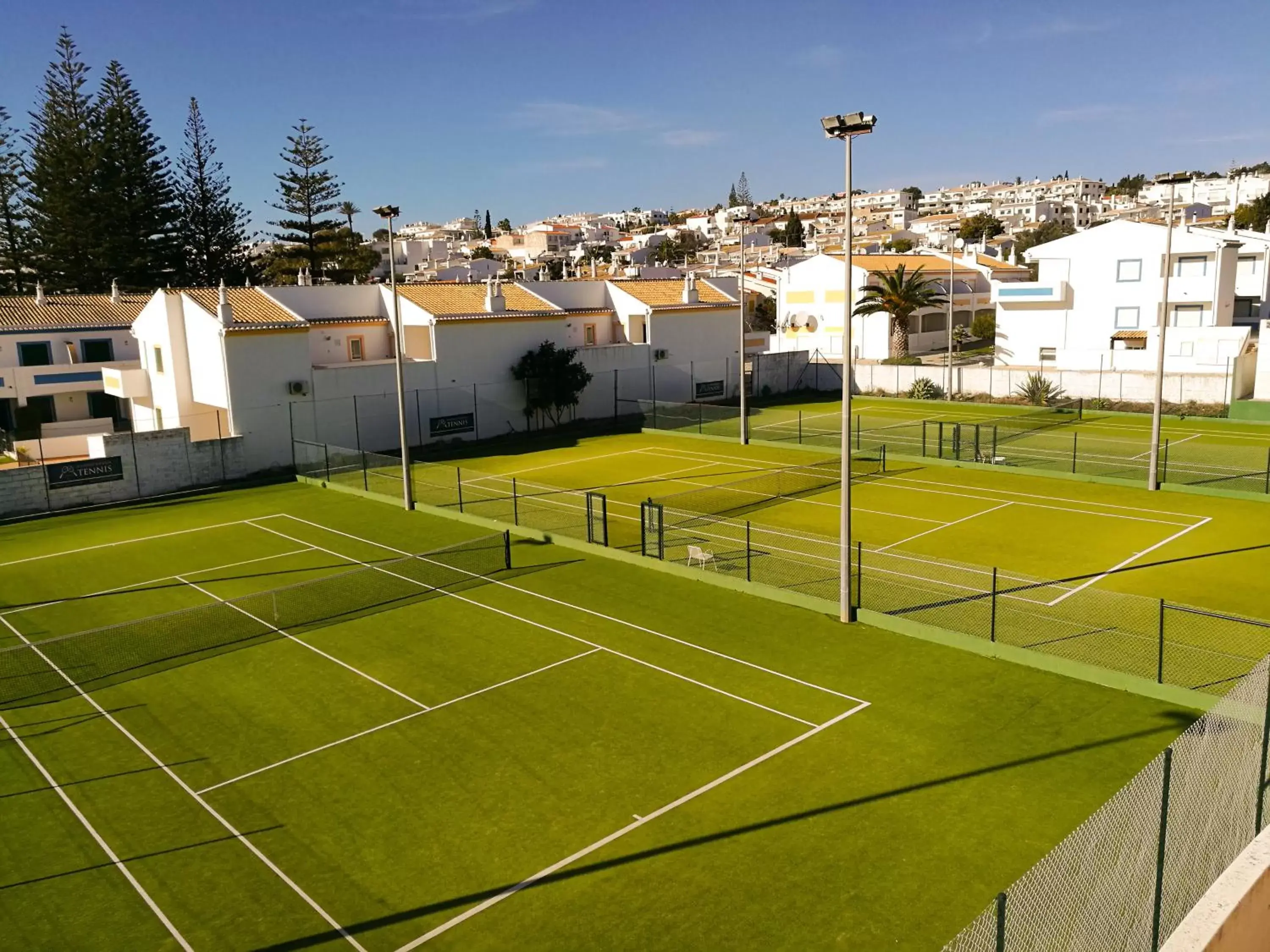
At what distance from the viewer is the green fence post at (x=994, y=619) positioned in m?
17.0

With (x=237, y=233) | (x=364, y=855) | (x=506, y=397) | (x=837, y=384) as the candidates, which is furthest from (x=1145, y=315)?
(x=237, y=233)

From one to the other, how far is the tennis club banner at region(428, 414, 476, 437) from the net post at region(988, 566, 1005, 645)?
30.5m

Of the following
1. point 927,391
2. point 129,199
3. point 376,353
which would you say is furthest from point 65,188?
point 927,391

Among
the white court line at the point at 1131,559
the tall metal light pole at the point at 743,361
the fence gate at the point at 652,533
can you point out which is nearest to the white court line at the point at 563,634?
the fence gate at the point at 652,533

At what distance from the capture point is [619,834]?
39.9 ft

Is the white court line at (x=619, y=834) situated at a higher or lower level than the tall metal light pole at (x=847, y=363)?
lower

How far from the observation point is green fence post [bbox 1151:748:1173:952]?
8578 millimetres

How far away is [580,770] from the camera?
45.3ft

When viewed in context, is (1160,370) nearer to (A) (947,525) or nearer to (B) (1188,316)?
(A) (947,525)

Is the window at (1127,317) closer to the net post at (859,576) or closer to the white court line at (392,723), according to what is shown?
the net post at (859,576)

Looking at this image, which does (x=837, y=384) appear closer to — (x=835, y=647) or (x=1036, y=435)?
(x=1036, y=435)

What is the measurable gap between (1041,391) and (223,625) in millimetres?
42842

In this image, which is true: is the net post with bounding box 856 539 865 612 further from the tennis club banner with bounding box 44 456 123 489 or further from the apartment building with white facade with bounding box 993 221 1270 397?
the apartment building with white facade with bounding box 993 221 1270 397

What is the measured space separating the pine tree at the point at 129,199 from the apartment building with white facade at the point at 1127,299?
5618cm
